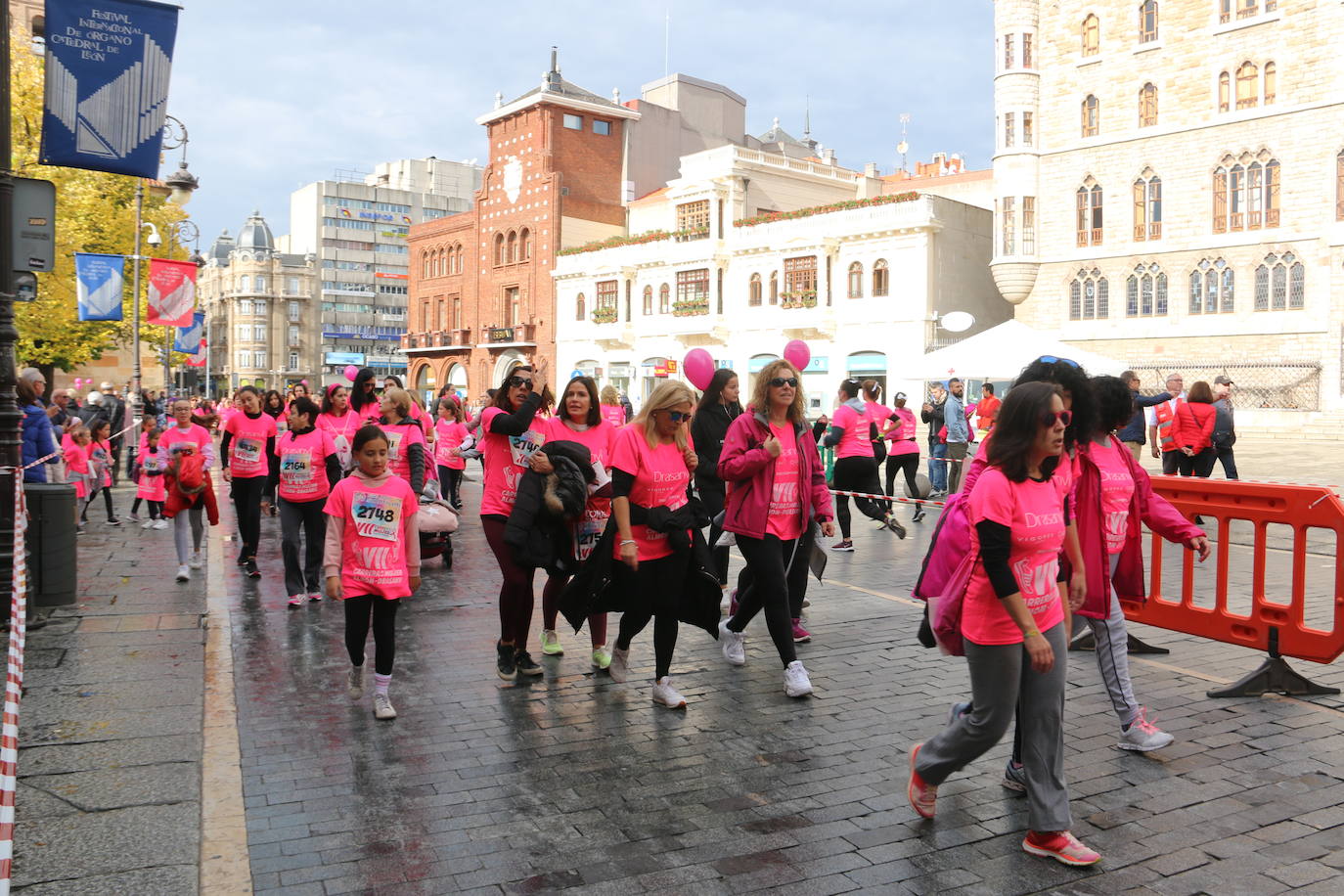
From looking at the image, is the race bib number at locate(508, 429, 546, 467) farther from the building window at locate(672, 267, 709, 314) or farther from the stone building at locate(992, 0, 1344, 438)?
the building window at locate(672, 267, 709, 314)

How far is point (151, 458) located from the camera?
13648mm

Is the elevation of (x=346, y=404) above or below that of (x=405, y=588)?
above

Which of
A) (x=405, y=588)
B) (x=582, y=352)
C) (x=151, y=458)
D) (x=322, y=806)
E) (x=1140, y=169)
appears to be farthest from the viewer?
(x=582, y=352)

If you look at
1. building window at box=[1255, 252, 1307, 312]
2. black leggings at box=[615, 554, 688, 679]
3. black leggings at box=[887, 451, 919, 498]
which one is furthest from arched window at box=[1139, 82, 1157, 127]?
black leggings at box=[615, 554, 688, 679]

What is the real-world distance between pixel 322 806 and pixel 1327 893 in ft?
12.0

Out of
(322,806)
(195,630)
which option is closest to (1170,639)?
(322,806)

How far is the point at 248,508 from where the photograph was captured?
9.76m

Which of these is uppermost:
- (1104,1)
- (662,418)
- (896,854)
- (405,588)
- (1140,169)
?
(1104,1)

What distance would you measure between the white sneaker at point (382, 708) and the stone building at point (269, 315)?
104165 millimetres

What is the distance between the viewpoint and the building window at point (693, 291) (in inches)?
1809

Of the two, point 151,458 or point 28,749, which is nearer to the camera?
point 28,749

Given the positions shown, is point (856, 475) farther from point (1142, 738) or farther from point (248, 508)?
point (1142, 738)

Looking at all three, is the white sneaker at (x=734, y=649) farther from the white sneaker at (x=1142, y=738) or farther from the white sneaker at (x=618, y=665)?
the white sneaker at (x=1142, y=738)

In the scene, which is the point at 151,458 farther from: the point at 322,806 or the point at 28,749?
the point at 322,806
